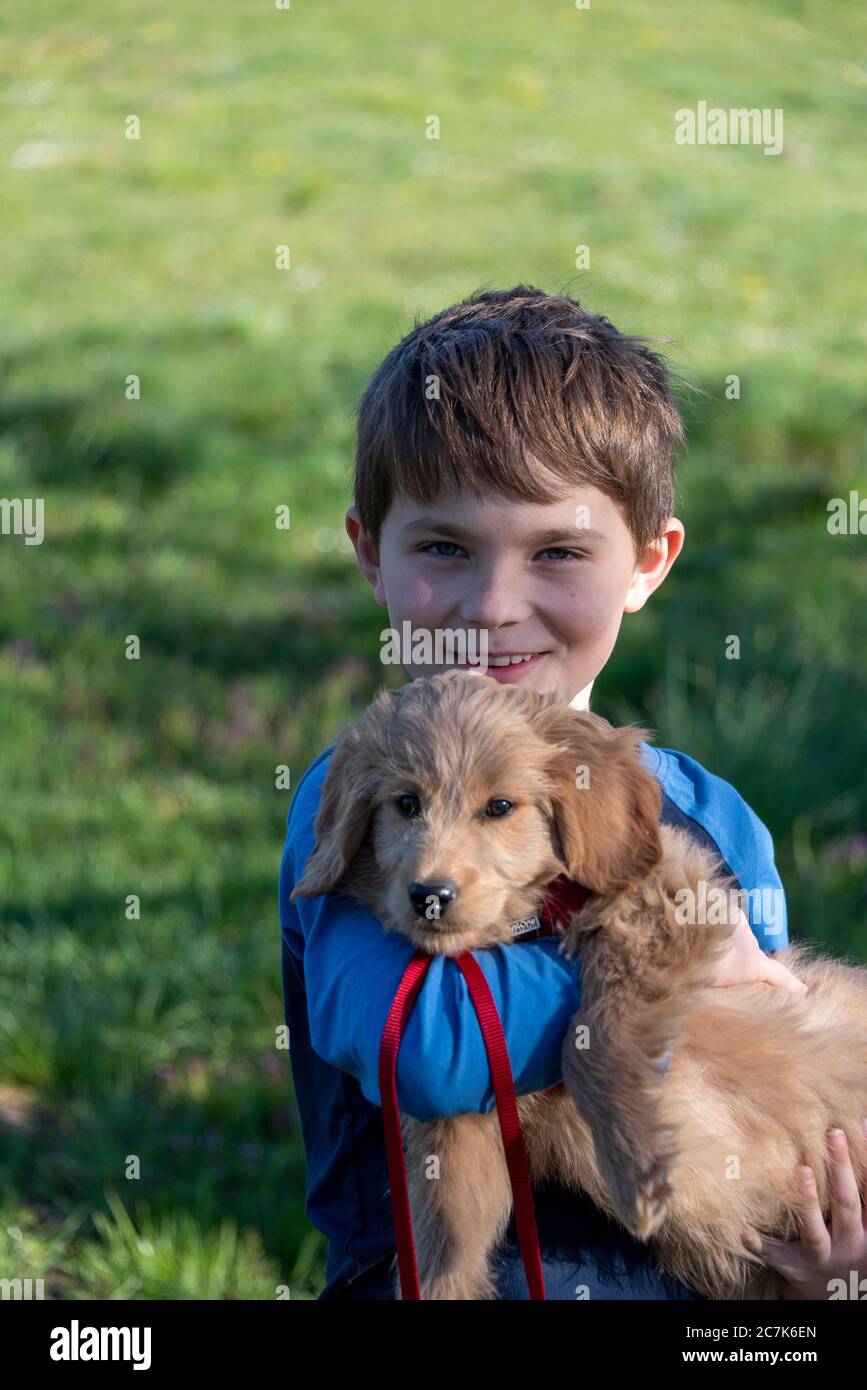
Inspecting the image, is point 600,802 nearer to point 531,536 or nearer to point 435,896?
point 435,896

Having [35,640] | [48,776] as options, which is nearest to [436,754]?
[48,776]

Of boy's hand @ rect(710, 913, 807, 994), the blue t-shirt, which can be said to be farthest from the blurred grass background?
boy's hand @ rect(710, 913, 807, 994)

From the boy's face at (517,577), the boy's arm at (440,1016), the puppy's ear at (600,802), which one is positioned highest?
the boy's face at (517,577)

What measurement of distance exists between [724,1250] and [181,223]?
12696mm

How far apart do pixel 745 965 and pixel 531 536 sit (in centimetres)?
81

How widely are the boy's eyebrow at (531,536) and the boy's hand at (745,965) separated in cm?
72

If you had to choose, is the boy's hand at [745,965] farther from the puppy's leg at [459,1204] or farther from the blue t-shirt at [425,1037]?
the puppy's leg at [459,1204]

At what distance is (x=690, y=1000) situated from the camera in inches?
83.4

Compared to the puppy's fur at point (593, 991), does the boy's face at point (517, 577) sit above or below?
above

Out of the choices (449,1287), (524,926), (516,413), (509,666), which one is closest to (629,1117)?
(524,926)

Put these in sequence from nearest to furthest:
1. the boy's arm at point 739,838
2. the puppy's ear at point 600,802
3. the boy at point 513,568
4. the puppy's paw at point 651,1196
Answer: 1. the puppy's paw at point 651,1196
2. the puppy's ear at point 600,802
3. the boy at point 513,568
4. the boy's arm at point 739,838

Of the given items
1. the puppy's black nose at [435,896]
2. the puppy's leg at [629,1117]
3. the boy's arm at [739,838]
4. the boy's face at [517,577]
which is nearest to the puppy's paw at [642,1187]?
the puppy's leg at [629,1117]

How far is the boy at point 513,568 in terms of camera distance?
2352 mm

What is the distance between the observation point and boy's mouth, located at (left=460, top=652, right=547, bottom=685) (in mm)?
2539
